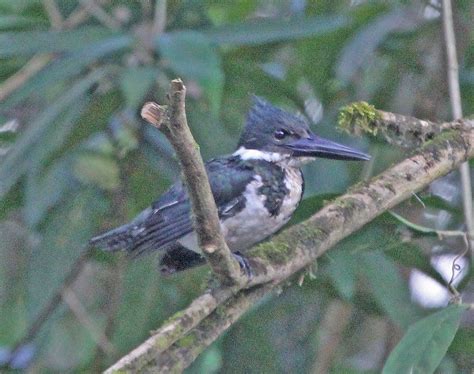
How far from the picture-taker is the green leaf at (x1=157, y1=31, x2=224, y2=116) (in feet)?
10.7

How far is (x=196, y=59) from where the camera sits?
332 centimetres

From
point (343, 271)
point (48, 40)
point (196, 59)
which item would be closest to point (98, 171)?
point (48, 40)

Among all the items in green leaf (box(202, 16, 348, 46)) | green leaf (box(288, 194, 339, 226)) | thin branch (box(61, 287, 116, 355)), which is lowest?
thin branch (box(61, 287, 116, 355))

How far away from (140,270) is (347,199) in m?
1.08

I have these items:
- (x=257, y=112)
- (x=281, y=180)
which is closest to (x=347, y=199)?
(x=281, y=180)

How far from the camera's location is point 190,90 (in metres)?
4.07

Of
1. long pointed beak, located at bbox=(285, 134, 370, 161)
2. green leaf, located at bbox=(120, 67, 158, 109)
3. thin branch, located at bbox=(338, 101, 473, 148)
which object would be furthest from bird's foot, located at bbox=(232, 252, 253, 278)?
green leaf, located at bbox=(120, 67, 158, 109)

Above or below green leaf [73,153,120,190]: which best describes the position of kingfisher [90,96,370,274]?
above

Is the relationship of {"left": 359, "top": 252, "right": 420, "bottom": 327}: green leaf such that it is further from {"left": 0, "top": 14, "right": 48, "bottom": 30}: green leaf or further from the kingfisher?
{"left": 0, "top": 14, "right": 48, "bottom": 30}: green leaf

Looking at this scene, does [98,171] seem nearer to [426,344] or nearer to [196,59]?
[196,59]

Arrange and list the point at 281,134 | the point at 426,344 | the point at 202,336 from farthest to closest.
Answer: the point at 281,134 → the point at 426,344 → the point at 202,336

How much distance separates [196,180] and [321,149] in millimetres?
1282

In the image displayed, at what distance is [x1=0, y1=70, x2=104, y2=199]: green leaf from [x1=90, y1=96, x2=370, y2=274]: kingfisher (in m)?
0.43

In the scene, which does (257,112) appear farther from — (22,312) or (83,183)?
(22,312)
